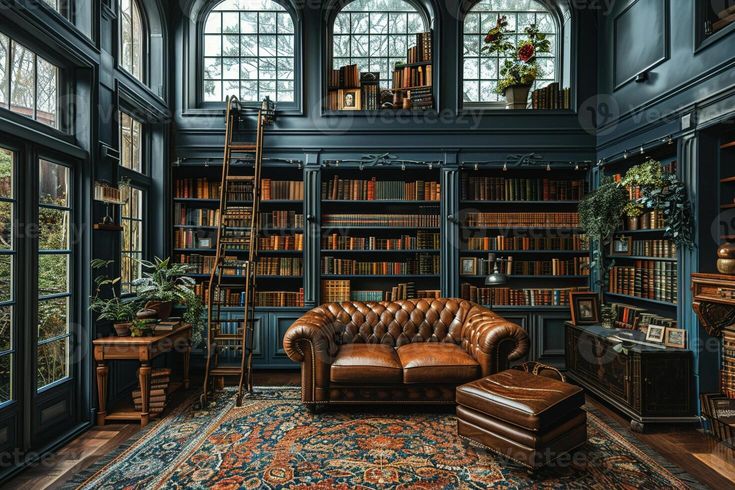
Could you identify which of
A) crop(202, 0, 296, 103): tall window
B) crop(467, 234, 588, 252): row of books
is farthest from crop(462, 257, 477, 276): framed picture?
crop(202, 0, 296, 103): tall window

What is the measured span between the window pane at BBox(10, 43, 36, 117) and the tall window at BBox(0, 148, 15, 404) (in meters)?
0.39

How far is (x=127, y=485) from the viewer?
8.80 feet

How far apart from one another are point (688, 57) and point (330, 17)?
3784 mm

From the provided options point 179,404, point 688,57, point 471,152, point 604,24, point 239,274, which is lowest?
point 179,404

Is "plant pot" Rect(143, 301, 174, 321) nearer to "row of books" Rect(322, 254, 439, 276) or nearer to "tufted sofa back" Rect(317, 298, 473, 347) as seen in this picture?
"tufted sofa back" Rect(317, 298, 473, 347)

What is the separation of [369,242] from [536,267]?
200 centimetres

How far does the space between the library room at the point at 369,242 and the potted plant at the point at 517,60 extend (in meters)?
0.05

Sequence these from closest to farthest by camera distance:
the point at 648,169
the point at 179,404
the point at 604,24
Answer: the point at 648,169
the point at 179,404
the point at 604,24

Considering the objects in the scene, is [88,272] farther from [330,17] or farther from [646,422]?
[646,422]

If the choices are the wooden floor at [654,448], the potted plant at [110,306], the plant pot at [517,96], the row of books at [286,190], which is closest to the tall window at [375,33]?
the plant pot at [517,96]

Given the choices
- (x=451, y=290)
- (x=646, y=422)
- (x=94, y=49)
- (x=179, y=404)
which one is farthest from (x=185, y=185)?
(x=646, y=422)

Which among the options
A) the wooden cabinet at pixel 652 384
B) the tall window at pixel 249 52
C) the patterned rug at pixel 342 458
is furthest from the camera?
the tall window at pixel 249 52

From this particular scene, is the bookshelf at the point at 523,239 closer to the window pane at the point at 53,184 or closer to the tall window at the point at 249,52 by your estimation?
the tall window at the point at 249,52

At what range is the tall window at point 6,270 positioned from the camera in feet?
9.49
